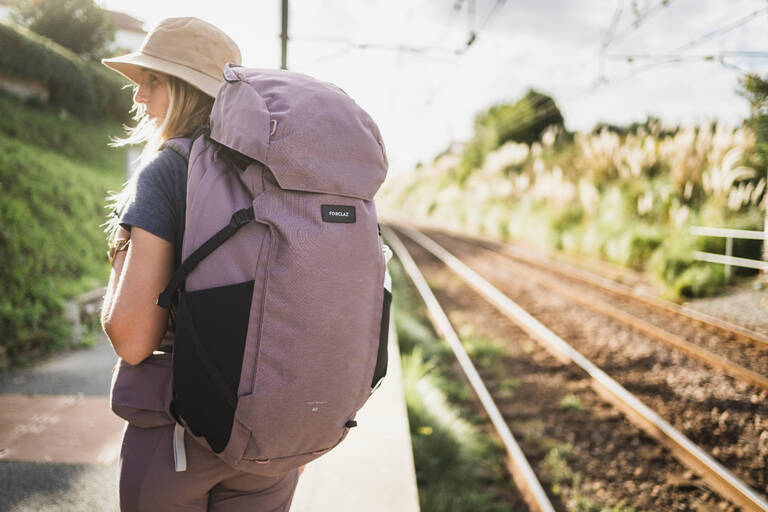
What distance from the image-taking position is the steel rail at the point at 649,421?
132 inches

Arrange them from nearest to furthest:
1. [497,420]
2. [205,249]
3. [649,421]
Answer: [205,249], [649,421], [497,420]

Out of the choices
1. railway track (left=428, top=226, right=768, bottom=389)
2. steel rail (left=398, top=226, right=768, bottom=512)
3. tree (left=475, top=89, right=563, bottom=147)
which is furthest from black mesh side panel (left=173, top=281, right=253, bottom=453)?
tree (left=475, top=89, right=563, bottom=147)

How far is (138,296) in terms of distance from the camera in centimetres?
114

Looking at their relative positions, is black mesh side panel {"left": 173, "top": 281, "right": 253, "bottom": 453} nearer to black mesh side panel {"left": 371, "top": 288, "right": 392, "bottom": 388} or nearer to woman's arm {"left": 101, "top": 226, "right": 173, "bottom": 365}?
woman's arm {"left": 101, "top": 226, "right": 173, "bottom": 365}

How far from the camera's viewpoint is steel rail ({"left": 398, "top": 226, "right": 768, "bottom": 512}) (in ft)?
11.0

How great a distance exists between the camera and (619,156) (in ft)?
45.6

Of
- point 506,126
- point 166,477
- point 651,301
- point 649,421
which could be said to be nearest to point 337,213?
point 166,477

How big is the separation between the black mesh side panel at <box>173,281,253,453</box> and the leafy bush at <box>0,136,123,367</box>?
447cm

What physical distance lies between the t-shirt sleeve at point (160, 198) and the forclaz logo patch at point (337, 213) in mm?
333

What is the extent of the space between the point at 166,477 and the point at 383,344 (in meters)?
0.60

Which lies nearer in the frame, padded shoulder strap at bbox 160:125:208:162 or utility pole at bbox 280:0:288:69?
padded shoulder strap at bbox 160:125:208:162

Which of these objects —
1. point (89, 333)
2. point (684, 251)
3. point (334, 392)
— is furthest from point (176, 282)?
point (684, 251)

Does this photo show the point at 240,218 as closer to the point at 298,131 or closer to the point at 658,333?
the point at 298,131

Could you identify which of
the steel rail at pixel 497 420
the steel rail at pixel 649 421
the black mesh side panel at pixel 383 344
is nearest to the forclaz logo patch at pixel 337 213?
the black mesh side panel at pixel 383 344
